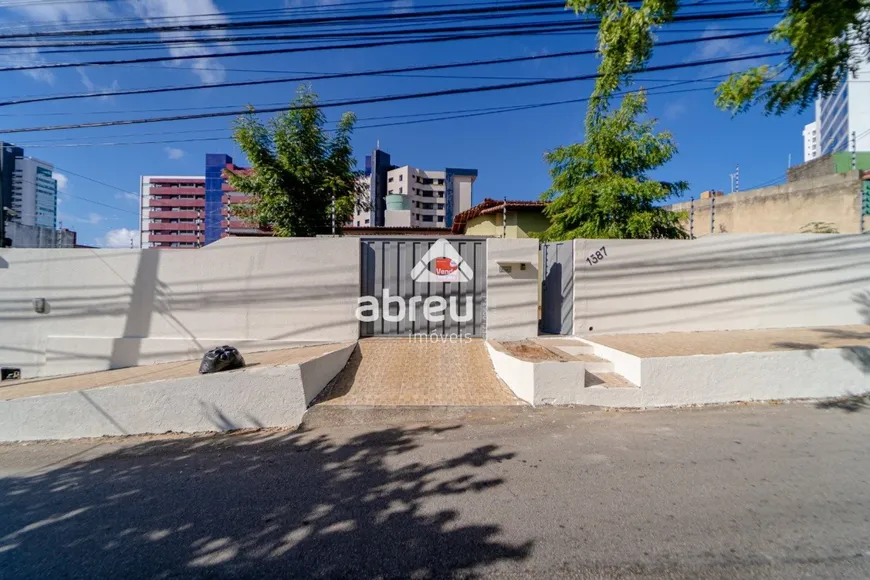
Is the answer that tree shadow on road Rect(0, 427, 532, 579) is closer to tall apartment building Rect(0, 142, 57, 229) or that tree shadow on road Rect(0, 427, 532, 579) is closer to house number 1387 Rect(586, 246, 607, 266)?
house number 1387 Rect(586, 246, 607, 266)

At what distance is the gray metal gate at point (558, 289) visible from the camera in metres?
6.63

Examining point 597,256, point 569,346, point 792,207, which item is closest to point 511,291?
point 569,346

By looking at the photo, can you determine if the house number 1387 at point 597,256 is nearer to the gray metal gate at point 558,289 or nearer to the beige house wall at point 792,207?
the gray metal gate at point 558,289

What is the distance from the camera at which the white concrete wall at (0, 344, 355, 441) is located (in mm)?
4348

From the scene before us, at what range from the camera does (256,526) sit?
253cm

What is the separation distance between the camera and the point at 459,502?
276cm

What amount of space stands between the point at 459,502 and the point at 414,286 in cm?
426

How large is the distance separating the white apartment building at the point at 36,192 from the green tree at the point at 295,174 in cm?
3608

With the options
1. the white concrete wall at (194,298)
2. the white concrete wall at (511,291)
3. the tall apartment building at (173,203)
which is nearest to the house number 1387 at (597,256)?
the white concrete wall at (511,291)

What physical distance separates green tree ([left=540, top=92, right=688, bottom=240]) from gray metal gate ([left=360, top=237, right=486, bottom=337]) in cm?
302

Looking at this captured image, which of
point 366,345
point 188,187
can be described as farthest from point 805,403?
point 188,187

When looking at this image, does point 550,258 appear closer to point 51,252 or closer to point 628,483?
point 628,483

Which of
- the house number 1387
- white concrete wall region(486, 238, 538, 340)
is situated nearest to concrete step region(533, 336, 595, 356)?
white concrete wall region(486, 238, 538, 340)

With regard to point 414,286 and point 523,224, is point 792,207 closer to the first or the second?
point 523,224
